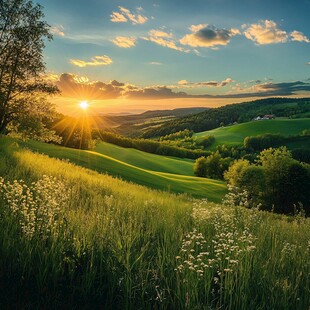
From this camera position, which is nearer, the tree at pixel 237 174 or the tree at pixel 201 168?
the tree at pixel 237 174

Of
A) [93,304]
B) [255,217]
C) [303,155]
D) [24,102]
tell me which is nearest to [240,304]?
[93,304]

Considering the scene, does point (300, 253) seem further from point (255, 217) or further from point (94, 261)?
point (94, 261)

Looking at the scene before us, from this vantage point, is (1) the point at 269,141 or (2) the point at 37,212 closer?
(2) the point at 37,212

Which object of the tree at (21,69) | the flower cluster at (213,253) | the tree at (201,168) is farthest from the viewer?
the tree at (201,168)

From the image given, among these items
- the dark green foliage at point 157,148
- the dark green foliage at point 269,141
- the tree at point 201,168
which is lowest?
the tree at point 201,168

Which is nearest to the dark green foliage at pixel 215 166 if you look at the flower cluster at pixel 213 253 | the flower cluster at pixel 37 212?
the flower cluster at pixel 213 253

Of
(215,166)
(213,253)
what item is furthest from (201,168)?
(213,253)

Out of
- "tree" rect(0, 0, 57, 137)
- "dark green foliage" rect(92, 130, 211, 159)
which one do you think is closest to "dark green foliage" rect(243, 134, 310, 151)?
"dark green foliage" rect(92, 130, 211, 159)

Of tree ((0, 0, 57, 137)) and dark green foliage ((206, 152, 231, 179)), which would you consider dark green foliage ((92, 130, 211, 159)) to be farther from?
tree ((0, 0, 57, 137))

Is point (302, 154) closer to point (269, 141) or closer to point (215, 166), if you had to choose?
point (269, 141)

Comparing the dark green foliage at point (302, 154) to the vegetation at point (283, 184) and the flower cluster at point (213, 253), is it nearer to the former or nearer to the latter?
the vegetation at point (283, 184)

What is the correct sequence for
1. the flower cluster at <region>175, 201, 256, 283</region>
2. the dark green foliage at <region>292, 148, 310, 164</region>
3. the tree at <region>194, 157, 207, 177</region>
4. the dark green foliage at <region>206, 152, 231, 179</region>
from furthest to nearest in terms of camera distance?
the dark green foliage at <region>292, 148, 310, 164</region> < the dark green foliage at <region>206, 152, 231, 179</region> < the tree at <region>194, 157, 207, 177</region> < the flower cluster at <region>175, 201, 256, 283</region>

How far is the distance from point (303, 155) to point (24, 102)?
145 meters

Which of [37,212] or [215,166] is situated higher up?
[37,212]
